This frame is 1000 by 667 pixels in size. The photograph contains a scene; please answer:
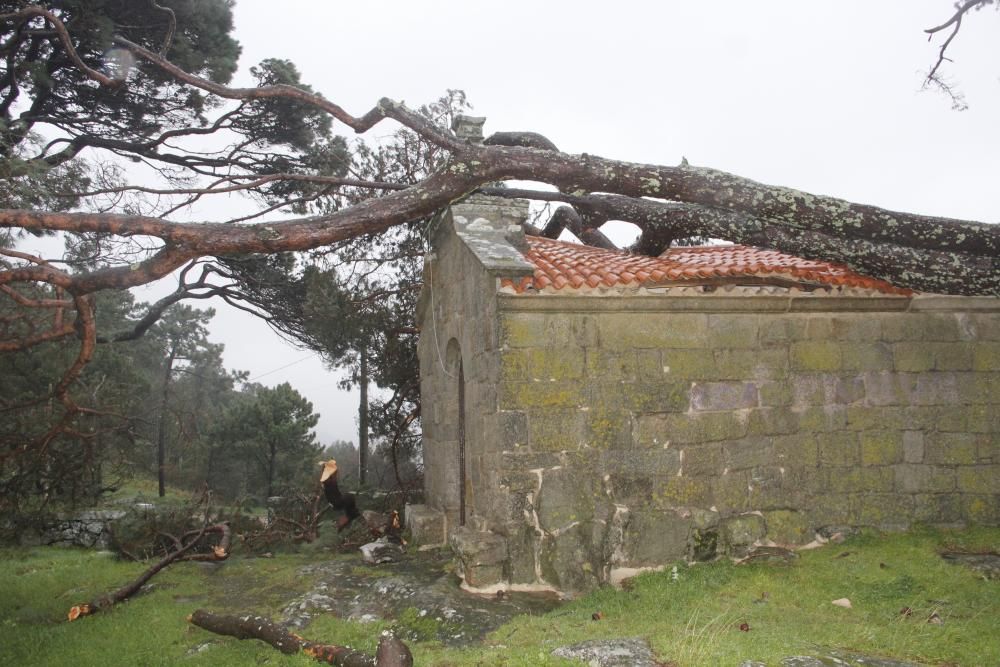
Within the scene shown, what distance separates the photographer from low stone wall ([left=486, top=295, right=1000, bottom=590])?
237 inches

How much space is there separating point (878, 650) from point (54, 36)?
38.6 feet

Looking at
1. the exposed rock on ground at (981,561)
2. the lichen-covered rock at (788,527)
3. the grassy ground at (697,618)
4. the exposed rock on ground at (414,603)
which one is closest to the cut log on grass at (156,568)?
the grassy ground at (697,618)

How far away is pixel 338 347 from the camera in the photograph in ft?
41.2

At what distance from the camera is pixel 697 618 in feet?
16.1

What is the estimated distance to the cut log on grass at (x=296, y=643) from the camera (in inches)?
152

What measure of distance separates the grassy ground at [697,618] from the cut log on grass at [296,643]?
9cm

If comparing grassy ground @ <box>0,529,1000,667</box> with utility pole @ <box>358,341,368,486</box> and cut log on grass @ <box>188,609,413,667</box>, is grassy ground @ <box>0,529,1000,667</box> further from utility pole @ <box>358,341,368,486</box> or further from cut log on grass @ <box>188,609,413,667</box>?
utility pole @ <box>358,341,368,486</box>

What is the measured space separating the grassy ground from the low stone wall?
1.18 ft

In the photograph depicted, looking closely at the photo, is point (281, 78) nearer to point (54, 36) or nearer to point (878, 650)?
point (54, 36)

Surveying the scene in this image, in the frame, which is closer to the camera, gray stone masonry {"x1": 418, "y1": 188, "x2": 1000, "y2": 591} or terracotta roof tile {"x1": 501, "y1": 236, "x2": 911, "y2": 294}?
gray stone masonry {"x1": 418, "y1": 188, "x2": 1000, "y2": 591}

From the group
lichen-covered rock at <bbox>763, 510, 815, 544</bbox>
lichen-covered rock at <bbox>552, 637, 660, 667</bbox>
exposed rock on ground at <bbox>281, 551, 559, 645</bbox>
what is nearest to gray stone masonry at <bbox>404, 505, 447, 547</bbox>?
exposed rock on ground at <bbox>281, 551, 559, 645</bbox>

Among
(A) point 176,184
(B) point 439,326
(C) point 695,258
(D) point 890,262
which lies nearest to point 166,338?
(A) point 176,184

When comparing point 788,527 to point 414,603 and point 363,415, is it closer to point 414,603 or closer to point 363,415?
point 414,603

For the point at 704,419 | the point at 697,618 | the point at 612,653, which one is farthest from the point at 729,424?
the point at 612,653
